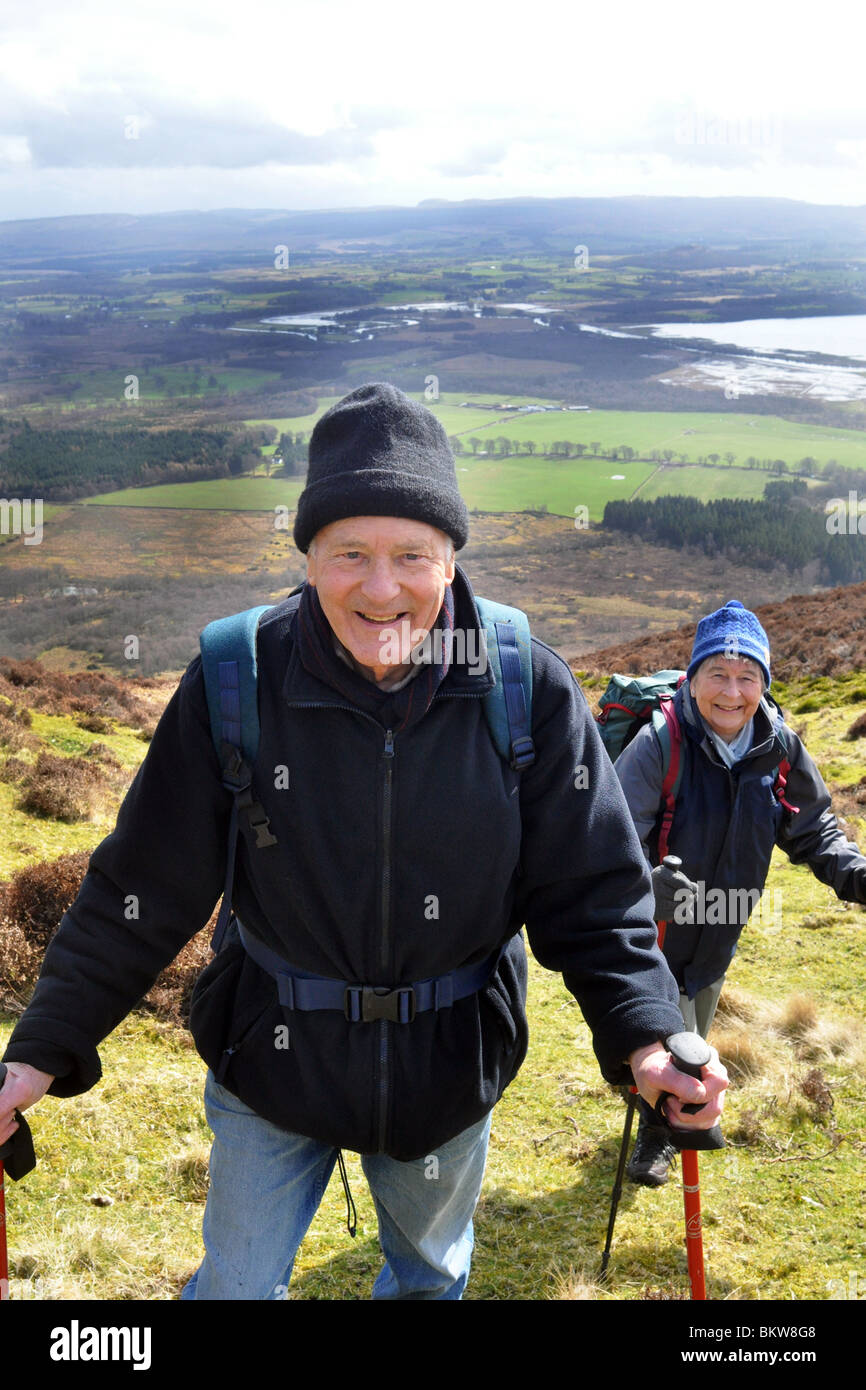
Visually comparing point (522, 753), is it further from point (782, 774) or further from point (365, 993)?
point (782, 774)

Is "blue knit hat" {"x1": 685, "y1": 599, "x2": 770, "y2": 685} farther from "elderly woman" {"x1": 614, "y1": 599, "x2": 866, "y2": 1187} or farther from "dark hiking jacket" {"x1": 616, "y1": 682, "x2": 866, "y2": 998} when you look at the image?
"dark hiking jacket" {"x1": 616, "y1": 682, "x2": 866, "y2": 998}

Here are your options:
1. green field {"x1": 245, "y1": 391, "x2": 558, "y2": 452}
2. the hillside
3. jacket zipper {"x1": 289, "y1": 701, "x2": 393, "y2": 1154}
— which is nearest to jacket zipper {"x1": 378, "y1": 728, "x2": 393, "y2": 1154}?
jacket zipper {"x1": 289, "y1": 701, "x2": 393, "y2": 1154}

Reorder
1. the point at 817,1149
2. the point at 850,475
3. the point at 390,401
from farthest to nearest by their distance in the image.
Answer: the point at 850,475 < the point at 817,1149 < the point at 390,401

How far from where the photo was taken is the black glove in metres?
2.97

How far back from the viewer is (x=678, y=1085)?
192cm

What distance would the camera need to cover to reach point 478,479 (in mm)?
107625

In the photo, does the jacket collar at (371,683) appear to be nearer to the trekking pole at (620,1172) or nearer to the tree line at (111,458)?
the trekking pole at (620,1172)

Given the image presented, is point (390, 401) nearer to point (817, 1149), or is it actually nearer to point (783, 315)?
point (817, 1149)

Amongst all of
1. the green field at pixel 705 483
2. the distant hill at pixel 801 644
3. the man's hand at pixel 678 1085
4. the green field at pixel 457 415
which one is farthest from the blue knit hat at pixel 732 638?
the green field at pixel 457 415

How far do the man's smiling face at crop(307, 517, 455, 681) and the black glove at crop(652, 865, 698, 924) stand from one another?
125 cm

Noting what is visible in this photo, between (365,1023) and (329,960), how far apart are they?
16 centimetres

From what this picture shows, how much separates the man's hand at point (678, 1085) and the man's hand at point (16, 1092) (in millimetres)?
1241

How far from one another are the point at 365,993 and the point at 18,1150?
31.1 inches

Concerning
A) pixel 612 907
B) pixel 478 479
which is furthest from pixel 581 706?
pixel 478 479
